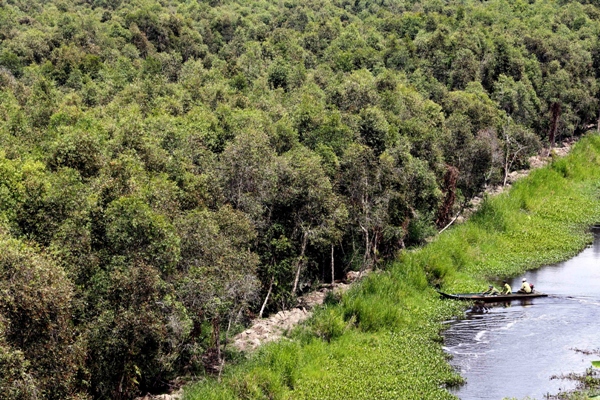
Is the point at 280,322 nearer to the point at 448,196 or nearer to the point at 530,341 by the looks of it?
the point at 530,341

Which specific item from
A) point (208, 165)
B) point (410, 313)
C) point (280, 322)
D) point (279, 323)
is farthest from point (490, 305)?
point (208, 165)

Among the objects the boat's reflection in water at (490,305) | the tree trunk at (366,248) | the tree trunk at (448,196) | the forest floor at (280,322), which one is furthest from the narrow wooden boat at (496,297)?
the tree trunk at (448,196)

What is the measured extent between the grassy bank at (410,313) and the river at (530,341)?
50.8 inches

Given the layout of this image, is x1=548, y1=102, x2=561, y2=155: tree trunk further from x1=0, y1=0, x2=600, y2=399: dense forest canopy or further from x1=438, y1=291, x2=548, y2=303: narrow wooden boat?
x1=438, y1=291, x2=548, y2=303: narrow wooden boat

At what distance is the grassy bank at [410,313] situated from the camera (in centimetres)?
2958

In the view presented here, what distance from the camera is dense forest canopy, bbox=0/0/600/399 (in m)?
24.0

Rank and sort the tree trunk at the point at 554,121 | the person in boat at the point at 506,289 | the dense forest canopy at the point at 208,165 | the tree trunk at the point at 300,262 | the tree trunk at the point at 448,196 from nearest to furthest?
the dense forest canopy at the point at 208,165 → the tree trunk at the point at 300,262 → the person in boat at the point at 506,289 → the tree trunk at the point at 448,196 → the tree trunk at the point at 554,121

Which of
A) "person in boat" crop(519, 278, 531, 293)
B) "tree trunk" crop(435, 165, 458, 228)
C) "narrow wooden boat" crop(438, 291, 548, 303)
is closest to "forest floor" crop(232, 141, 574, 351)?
"narrow wooden boat" crop(438, 291, 548, 303)

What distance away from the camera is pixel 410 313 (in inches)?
1508

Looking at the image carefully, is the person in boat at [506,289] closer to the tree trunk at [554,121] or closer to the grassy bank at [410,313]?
the grassy bank at [410,313]

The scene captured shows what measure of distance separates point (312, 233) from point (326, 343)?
19.3 ft

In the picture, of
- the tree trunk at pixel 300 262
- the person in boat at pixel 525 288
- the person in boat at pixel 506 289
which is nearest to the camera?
the tree trunk at pixel 300 262

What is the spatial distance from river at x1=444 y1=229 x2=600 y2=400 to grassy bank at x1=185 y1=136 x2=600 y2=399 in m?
1.29

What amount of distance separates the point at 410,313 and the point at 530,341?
6590mm
